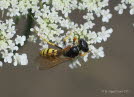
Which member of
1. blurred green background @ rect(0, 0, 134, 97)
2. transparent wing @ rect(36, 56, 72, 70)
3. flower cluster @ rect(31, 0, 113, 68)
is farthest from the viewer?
blurred green background @ rect(0, 0, 134, 97)

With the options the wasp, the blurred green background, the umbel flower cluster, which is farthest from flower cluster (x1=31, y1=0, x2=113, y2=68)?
the blurred green background

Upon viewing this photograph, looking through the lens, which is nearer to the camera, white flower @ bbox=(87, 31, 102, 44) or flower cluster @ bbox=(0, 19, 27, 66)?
flower cluster @ bbox=(0, 19, 27, 66)

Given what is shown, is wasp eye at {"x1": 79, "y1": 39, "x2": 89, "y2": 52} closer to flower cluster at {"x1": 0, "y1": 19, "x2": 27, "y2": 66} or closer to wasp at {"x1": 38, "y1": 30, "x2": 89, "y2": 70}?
wasp at {"x1": 38, "y1": 30, "x2": 89, "y2": 70}

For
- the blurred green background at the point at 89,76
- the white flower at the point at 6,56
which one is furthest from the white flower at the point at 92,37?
the blurred green background at the point at 89,76

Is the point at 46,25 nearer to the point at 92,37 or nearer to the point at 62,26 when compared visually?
the point at 62,26

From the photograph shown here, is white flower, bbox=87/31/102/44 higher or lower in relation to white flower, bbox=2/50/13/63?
higher

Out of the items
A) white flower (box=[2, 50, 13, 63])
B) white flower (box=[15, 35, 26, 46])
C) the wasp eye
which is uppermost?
white flower (box=[15, 35, 26, 46])

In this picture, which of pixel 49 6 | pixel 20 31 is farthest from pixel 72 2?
pixel 20 31

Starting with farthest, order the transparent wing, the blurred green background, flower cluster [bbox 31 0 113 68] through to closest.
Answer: the blurred green background < flower cluster [bbox 31 0 113 68] < the transparent wing
